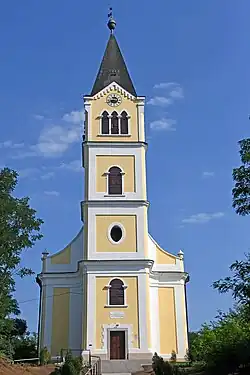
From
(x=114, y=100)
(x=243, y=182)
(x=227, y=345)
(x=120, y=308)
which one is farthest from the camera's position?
(x=114, y=100)

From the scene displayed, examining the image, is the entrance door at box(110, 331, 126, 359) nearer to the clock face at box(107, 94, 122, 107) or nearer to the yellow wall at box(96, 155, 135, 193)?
the yellow wall at box(96, 155, 135, 193)

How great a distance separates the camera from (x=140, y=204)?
117 feet

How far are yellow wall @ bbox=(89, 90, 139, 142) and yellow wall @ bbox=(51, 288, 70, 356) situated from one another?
10290 millimetres

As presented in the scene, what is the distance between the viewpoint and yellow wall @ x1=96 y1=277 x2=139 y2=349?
32.6m

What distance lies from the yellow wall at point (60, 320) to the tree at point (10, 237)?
39.5 ft

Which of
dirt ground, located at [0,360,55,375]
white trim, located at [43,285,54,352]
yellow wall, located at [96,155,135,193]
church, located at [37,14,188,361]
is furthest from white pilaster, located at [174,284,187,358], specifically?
dirt ground, located at [0,360,55,375]

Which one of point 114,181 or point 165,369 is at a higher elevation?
point 114,181

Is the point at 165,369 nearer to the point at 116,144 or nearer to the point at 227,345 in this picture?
the point at 227,345

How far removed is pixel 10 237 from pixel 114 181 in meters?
15.7

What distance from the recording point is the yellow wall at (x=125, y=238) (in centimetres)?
3447

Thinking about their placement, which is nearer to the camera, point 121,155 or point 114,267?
point 114,267

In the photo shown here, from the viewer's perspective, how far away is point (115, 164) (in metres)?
36.8

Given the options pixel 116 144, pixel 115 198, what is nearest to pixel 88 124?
pixel 116 144

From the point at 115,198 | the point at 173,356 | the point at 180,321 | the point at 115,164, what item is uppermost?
the point at 115,164
